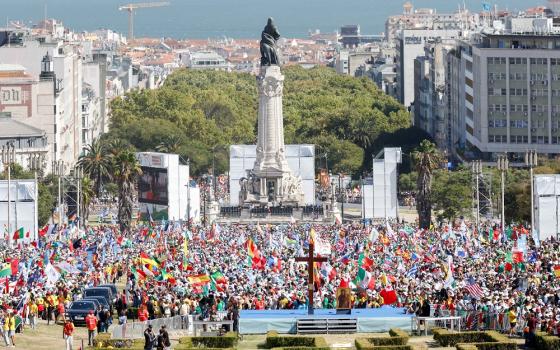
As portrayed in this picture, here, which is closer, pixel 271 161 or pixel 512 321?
pixel 512 321

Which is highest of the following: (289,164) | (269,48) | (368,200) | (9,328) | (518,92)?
(269,48)

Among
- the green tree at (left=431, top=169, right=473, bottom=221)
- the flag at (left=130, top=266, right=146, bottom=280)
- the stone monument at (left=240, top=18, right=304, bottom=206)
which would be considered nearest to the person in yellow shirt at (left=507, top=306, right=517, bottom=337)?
the flag at (left=130, top=266, right=146, bottom=280)

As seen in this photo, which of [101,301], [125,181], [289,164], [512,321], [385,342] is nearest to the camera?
[385,342]

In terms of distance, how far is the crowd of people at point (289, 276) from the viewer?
2785 inches

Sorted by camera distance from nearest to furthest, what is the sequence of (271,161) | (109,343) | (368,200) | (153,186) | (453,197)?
(109,343)
(368,200)
(453,197)
(153,186)
(271,161)

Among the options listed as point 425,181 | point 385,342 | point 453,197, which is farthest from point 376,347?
point 453,197

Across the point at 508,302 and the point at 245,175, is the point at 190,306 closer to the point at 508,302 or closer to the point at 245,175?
the point at 508,302

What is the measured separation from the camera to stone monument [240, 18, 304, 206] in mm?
151375

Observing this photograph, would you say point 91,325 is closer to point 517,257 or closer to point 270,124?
point 517,257

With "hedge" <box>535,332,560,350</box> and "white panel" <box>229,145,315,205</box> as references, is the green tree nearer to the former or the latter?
"white panel" <box>229,145,315,205</box>

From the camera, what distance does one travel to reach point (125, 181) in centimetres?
13438

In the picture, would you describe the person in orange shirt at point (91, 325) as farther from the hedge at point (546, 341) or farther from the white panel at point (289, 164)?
the white panel at point (289, 164)

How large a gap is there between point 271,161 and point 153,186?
14119mm

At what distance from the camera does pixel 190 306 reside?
73.6 metres
